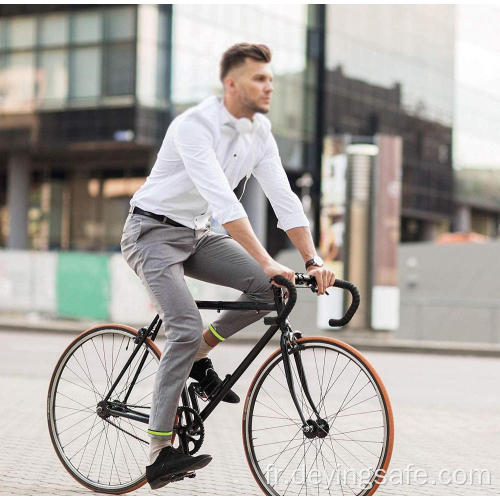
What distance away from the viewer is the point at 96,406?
4.71 meters

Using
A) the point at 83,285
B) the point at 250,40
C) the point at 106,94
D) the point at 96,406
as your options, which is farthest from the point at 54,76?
the point at 96,406

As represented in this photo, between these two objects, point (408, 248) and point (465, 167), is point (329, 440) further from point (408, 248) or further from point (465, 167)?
point (465, 167)

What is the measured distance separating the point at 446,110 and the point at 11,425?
45.5m

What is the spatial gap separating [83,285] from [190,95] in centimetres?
1418

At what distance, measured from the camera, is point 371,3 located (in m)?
45.8

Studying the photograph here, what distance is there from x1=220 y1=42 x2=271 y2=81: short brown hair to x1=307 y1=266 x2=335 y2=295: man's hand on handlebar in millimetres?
883

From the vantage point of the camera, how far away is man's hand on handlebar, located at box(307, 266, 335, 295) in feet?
12.8

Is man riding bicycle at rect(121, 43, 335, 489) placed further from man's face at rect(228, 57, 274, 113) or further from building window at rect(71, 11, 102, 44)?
building window at rect(71, 11, 102, 44)

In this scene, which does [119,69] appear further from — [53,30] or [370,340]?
[370,340]

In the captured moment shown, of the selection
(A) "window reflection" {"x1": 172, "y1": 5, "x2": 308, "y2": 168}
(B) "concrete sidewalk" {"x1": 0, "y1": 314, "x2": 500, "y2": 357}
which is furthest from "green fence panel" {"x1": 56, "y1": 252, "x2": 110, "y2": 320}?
(A) "window reflection" {"x1": 172, "y1": 5, "x2": 308, "y2": 168}

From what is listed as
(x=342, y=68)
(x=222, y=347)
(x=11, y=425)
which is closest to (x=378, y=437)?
(x=11, y=425)

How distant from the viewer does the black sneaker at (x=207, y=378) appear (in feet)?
14.0

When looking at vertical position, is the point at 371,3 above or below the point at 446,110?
above

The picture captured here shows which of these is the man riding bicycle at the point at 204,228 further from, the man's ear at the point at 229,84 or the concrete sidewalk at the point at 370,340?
the concrete sidewalk at the point at 370,340
